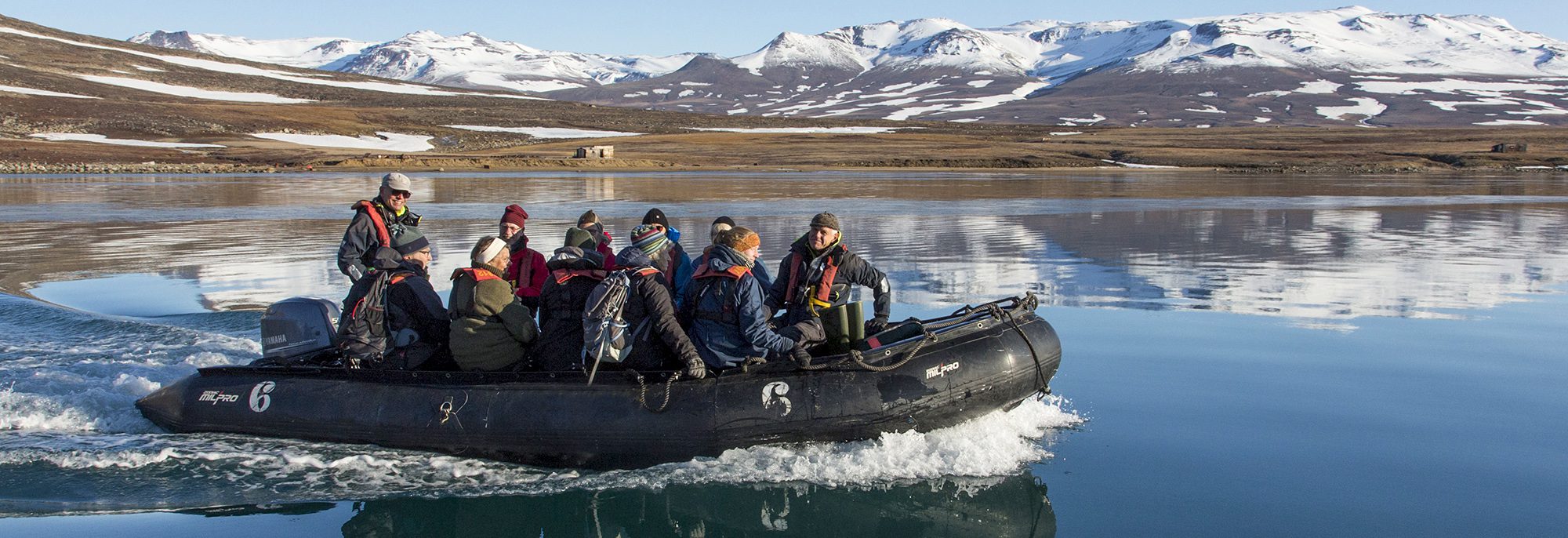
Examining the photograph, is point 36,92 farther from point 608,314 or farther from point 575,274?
point 608,314

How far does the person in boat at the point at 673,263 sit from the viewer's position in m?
7.86

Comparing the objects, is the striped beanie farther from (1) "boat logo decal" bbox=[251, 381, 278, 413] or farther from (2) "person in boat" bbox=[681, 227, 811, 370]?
(1) "boat logo decal" bbox=[251, 381, 278, 413]

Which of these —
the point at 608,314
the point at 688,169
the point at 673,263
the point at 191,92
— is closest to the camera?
the point at 608,314

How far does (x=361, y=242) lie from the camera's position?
8844mm

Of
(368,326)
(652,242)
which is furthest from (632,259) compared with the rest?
(368,326)

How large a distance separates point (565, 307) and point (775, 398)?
132 cm

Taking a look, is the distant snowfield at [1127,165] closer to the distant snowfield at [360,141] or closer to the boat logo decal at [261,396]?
the distant snowfield at [360,141]

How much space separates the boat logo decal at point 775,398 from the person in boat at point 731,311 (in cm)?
17

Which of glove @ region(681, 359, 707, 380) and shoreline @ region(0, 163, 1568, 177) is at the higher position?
shoreline @ region(0, 163, 1568, 177)

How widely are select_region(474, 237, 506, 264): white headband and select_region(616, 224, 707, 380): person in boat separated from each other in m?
0.67

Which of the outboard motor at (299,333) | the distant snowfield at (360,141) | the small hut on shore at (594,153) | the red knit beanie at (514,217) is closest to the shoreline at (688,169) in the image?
the small hut on shore at (594,153)

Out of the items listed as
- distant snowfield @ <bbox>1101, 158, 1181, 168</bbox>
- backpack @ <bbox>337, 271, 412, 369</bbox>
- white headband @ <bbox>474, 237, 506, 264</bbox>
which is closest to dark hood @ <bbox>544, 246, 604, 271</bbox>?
white headband @ <bbox>474, 237, 506, 264</bbox>

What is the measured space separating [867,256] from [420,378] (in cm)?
991

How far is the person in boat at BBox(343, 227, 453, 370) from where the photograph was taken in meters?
7.07
